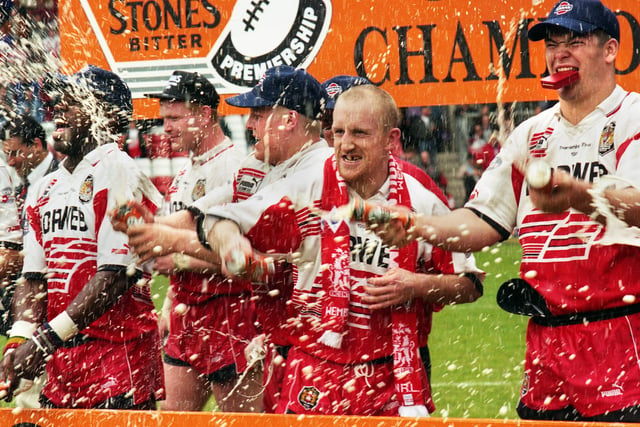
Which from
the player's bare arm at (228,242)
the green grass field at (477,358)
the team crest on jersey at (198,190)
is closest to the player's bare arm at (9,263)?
the team crest on jersey at (198,190)

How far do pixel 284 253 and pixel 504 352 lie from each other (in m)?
5.84

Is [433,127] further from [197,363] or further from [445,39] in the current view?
[197,363]

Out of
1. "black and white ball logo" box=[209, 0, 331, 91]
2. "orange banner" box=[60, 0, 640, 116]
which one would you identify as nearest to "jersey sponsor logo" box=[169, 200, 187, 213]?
"orange banner" box=[60, 0, 640, 116]

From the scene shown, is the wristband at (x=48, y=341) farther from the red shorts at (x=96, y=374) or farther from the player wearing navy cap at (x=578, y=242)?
the player wearing navy cap at (x=578, y=242)

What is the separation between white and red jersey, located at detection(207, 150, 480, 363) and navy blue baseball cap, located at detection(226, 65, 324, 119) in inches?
24.3

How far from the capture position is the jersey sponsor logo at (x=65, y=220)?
4.75 metres

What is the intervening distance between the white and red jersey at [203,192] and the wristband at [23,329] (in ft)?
2.97

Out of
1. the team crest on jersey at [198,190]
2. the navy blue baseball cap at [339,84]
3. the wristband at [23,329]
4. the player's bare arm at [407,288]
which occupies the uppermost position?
the navy blue baseball cap at [339,84]

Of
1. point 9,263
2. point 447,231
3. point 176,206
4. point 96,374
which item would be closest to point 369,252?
point 447,231

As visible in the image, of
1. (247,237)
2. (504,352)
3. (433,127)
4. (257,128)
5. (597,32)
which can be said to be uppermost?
(597,32)

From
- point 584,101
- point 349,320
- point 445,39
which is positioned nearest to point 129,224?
point 349,320

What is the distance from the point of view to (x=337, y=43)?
6707mm

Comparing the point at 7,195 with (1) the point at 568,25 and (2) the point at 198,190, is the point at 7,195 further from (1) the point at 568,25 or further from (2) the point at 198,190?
(1) the point at 568,25

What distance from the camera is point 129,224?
364 centimetres
